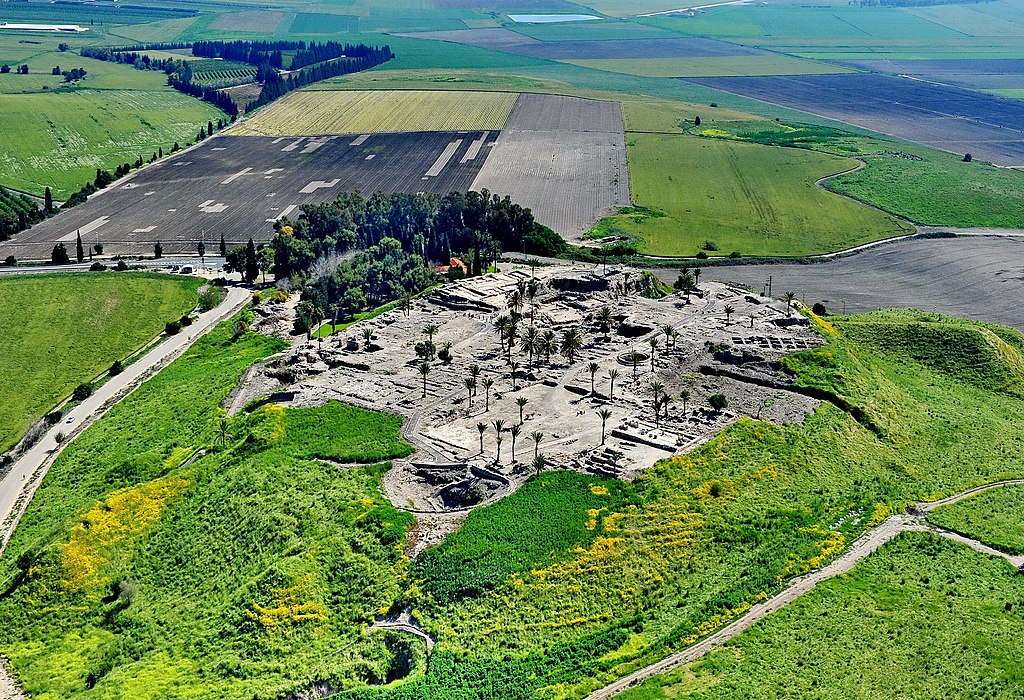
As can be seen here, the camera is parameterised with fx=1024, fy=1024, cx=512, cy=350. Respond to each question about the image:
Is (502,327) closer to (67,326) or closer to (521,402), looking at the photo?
(521,402)

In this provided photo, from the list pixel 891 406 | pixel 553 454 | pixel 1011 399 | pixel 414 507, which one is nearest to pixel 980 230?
pixel 1011 399

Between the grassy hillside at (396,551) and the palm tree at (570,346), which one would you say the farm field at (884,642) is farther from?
the palm tree at (570,346)

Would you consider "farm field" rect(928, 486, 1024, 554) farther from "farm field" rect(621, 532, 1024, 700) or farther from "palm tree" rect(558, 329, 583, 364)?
"palm tree" rect(558, 329, 583, 364)

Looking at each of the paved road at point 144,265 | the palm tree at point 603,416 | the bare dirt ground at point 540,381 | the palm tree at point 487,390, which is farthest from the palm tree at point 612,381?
the paved road at point 144,265

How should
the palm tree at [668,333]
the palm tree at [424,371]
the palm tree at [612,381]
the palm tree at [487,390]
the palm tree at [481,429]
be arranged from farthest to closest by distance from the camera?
the palm tree at [668,333]
the palm tree at [424,371]
the palm tree at [612,381]
the palm tree at [487,390]
the palm tree at [481,429]

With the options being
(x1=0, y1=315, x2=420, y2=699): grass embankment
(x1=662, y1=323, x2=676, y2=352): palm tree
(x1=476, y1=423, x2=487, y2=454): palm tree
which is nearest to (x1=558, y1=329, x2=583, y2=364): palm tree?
(x1=662, y1=323, x2=676, y2=352): palm tree
